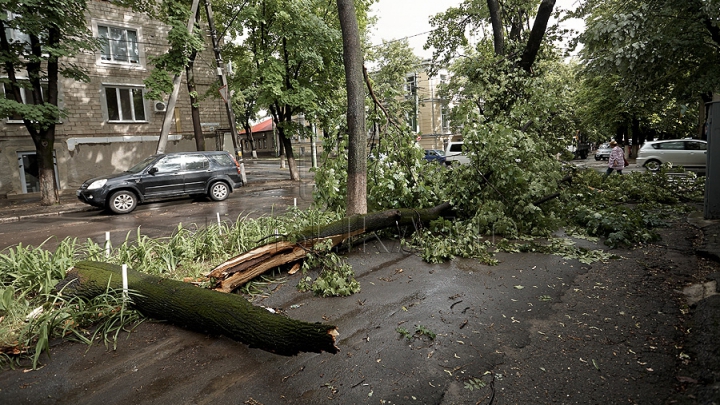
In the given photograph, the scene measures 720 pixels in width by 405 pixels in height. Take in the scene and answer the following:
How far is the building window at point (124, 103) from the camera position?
18953 millimetres

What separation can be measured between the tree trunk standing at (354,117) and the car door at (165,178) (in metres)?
8.74

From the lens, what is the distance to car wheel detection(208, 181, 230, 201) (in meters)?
13.8

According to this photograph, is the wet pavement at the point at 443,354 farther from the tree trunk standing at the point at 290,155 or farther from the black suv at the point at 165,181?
the tree trunk standing at the point at 290,155

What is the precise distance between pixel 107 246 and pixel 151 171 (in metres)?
8.12

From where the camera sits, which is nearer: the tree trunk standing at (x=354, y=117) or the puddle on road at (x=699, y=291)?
the puddle on road at (x=699, y=291)

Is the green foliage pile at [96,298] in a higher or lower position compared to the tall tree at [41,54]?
lower

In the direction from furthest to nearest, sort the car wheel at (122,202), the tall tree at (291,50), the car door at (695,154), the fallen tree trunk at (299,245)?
the car door at (695,154) → the tall tree at (291,50) → the car wheel at (122,202) → the fallen tree trunk at (299,245)

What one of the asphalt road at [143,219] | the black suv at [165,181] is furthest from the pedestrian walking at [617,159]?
the black suv at [165,181]

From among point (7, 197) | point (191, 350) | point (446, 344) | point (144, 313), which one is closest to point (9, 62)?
point (7, 197)

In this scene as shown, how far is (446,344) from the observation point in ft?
11.2

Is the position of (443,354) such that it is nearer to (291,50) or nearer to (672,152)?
(291,50)

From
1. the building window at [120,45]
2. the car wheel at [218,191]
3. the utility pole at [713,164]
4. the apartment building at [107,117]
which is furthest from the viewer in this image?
the building window at [120,45]

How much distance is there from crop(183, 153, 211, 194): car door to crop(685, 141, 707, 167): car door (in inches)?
831

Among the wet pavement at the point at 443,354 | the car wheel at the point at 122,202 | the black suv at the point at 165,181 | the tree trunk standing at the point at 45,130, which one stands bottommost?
the wet pavement at the point at 443,354
